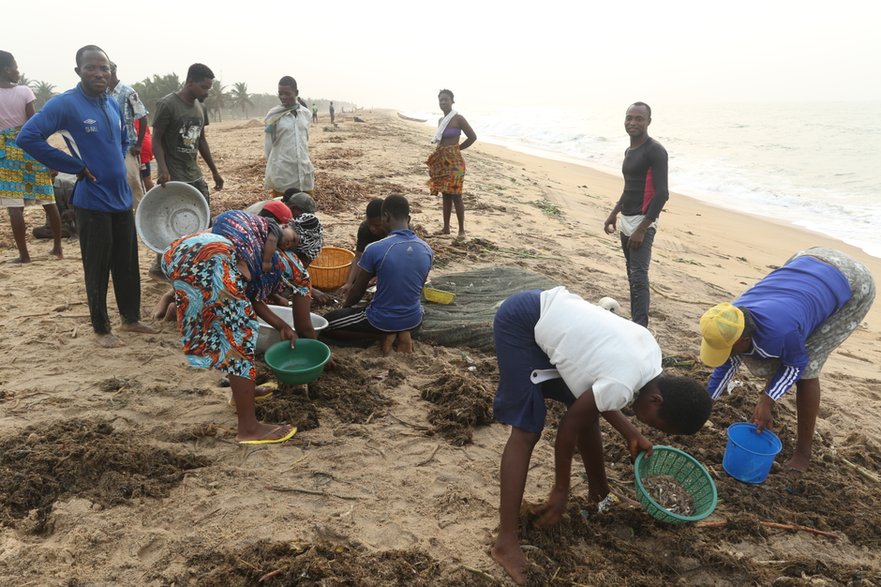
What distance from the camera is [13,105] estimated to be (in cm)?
472

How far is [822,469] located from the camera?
3.06 metres

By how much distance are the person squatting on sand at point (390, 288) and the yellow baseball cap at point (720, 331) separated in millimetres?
1948

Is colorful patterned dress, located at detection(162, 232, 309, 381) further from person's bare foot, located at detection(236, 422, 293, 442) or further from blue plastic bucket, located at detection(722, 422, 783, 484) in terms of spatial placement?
blue plastic bucket, located at detection(722, 422, 783, 484)

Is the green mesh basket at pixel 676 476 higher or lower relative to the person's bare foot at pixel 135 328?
lower

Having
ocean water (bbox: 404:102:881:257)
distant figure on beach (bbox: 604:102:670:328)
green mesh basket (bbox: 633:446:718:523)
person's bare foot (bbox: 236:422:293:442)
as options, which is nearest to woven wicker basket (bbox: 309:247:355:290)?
person's bare foot (bbox: 236:422:293:442)

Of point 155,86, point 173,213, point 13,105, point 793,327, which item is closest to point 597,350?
point 793,327

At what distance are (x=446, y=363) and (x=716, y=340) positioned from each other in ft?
6.28

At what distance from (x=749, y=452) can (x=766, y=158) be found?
2310cm

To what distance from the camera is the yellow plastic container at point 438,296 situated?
4.80 metres

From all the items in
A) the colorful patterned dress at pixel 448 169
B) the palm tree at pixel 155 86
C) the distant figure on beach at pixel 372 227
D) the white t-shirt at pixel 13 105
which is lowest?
the distant figure on beach at pixel 372 227

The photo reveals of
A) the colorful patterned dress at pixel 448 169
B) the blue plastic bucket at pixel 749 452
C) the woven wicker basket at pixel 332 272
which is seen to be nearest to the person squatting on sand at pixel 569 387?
the blue plastic bucket at pixel 749 452

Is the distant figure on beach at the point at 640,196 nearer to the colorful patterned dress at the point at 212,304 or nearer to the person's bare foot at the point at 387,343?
the person's bare foot at the point at 387,343

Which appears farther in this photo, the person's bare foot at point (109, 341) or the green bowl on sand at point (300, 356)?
the person's bare foot at point (109, 341)

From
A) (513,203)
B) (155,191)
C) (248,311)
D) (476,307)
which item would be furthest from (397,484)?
(513,203)
